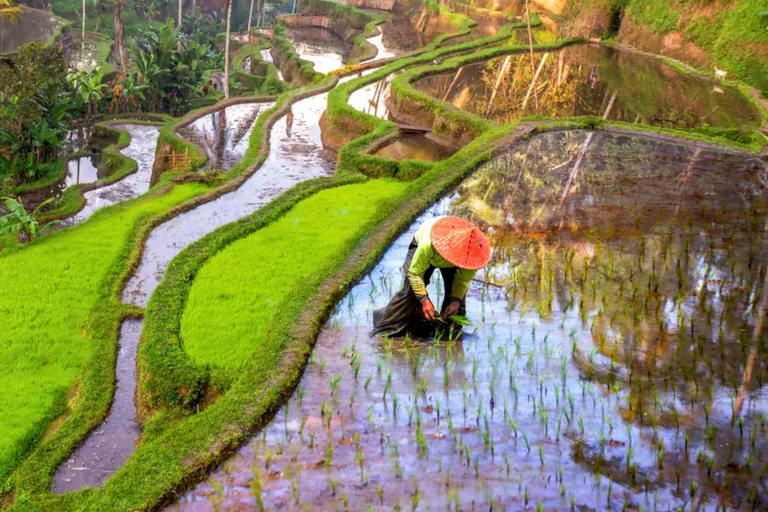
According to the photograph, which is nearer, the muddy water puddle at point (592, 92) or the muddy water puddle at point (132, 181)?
the muddy water puddle at point (132, 181)

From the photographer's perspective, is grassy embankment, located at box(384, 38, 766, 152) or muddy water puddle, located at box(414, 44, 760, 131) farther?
muddy water puddle, located at box(414, 44, 760, 131)

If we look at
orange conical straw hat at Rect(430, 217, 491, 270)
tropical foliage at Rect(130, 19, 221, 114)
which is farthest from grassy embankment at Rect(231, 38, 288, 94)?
orange conical straw hat at Rect(430, 217, 491, 270)

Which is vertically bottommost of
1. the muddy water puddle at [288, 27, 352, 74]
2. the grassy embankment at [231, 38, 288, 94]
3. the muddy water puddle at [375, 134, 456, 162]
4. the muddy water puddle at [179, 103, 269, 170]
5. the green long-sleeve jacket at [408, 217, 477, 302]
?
the grassy embankment at [231, 38, 288, 94]

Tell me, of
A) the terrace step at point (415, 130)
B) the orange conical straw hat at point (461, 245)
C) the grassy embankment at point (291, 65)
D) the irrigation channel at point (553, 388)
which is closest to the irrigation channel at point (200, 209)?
the terrace step at point (415, 130)

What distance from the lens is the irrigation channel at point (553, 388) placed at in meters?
4.46

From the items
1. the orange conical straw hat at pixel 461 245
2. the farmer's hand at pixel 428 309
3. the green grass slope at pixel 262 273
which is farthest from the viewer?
the green grass slope at pixel 262 273

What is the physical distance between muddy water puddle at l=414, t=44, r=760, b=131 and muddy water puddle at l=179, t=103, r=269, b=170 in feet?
12.2

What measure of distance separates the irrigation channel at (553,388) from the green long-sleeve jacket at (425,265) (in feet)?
1.86

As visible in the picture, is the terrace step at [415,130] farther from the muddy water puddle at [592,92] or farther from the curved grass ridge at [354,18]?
the curved grass ridge at [354,18]

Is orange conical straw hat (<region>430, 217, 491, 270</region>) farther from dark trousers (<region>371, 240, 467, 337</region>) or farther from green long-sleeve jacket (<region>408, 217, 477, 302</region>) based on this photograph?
dark trousers (<region>371, 240, 467, 337</region>)

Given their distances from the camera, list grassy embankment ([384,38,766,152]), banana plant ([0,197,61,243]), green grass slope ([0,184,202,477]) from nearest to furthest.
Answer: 1. green grass slope ([0,184,202,477])
2. banana plant ([0,197,61,243])
3. grassy embankment ([384,38,766,152])

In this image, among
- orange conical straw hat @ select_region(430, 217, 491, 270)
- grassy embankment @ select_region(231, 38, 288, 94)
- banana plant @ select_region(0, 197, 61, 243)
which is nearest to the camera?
orange conical straw hat @ select_region(430, 217, 491, 270)

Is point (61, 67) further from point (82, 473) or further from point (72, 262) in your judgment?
point (82, 473)

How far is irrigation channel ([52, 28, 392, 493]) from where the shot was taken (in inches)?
221
